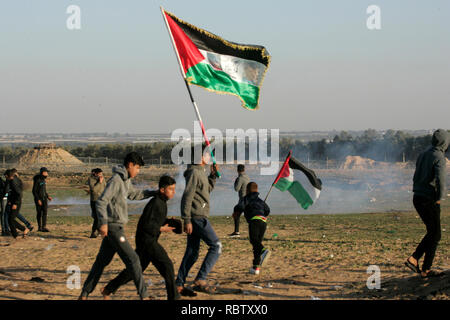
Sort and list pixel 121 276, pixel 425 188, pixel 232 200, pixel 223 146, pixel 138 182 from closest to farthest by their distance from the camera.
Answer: pixel 121 276 → pixel 425 188 → pixel 232 200 → pixel 138 182 → pixel 223 146

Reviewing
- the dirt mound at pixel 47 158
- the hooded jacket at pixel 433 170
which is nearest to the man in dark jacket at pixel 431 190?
the hooded jacket at pixel 433 170

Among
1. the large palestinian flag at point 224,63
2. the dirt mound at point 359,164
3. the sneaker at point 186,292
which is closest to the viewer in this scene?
the sneaker at point 186,292

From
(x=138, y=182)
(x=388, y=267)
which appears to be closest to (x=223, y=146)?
(x=138, y=182)

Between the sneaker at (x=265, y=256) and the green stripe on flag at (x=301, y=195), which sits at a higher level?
the green stripe on flag at (x=301, y=195)

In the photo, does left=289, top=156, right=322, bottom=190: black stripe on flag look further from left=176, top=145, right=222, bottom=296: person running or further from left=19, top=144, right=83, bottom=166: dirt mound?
left=19, top=144, right=83, bottom=166: dirt mound

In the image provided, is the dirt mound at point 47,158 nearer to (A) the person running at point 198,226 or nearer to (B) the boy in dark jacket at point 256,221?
(B) the boy in dark jacket at point 256,221

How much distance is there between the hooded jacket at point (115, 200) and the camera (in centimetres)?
685

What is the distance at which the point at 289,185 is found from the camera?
1192cm

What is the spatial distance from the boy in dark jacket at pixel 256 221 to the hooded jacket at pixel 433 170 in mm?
2460

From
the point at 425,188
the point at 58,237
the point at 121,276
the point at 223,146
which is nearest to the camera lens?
the point at 121,276
